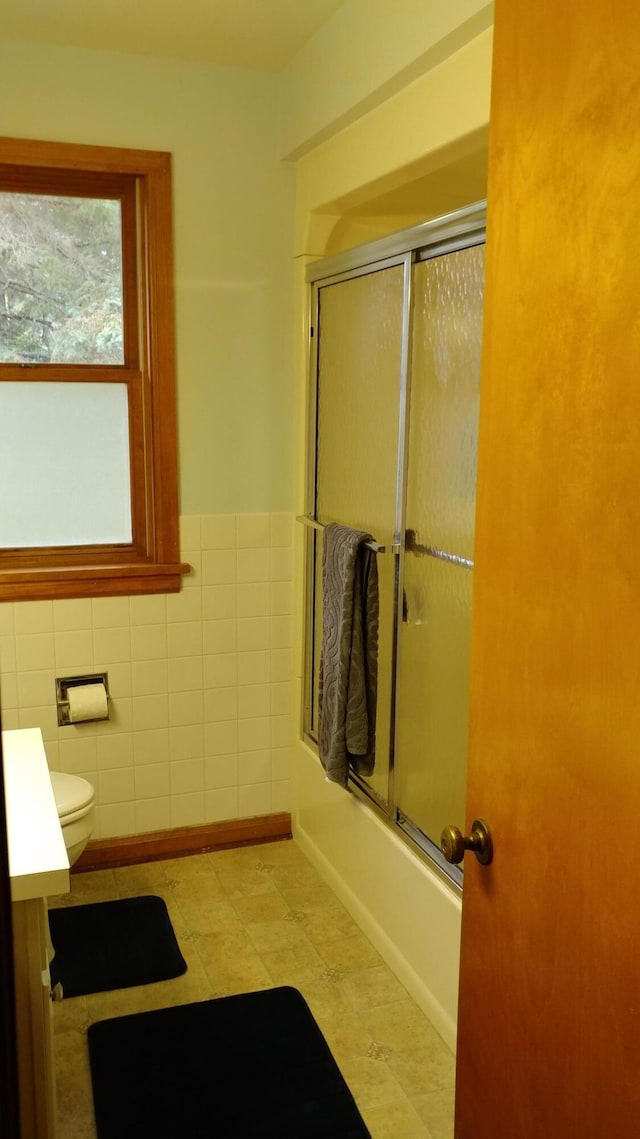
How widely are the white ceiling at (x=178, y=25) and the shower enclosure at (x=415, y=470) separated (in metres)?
0.61

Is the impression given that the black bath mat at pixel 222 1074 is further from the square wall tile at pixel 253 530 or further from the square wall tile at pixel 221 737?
the square wall tile at pixel 253 530

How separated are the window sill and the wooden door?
1867mm

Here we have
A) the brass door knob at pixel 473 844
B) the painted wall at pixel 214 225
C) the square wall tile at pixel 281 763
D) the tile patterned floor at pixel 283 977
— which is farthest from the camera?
the square wall tile at pixel 281 763

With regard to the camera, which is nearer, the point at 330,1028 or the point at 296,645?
the point at 330,1028

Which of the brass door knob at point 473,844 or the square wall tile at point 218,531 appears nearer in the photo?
the brass door knob at point 473,844

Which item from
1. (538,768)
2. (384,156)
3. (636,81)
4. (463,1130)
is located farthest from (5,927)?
(384,156)

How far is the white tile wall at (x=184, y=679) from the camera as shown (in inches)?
117

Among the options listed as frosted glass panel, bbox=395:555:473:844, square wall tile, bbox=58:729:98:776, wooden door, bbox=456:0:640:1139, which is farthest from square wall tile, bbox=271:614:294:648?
wooden door, bbox=456:0:640:1139

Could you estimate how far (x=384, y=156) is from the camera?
2373mm

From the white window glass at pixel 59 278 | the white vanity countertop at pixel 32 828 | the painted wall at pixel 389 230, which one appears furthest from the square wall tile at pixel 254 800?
the white window glass at pixel 59 278

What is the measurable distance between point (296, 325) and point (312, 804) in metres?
1.55

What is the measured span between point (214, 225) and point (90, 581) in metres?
1.16

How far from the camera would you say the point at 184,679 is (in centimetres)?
314

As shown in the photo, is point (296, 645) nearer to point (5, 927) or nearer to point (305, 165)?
point (305, 165)
